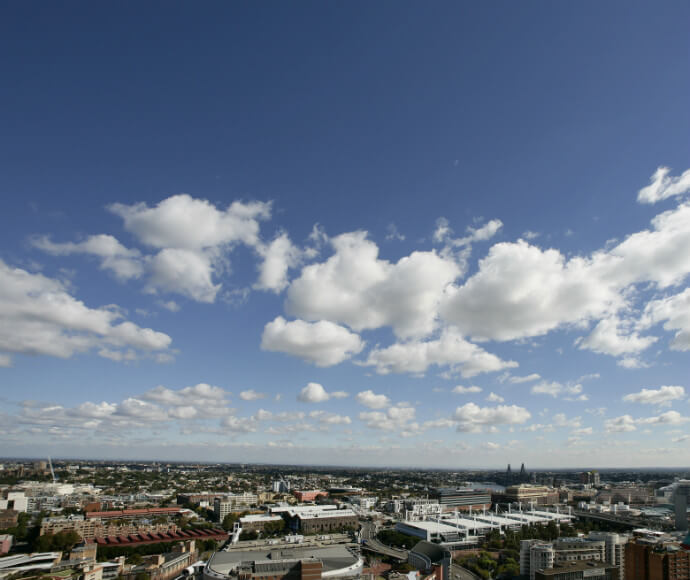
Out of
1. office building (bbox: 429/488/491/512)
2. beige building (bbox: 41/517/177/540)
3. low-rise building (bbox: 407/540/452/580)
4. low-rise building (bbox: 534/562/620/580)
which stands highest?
low-rise building (bbox: 534/562/620/580)

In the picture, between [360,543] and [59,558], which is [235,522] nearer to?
[360,543]

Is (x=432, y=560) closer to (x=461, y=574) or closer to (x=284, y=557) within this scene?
(x=461, y=574)

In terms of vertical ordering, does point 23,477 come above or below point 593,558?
below

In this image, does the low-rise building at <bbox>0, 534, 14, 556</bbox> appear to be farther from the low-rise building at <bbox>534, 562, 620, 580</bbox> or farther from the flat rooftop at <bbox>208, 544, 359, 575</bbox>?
the low-rise building at <bbox>534, 562, 620, 580</bbox>

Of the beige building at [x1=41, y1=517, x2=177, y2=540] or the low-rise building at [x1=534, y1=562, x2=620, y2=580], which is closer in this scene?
the low-rise building at [x1=534, y1=562, x2=620, y2=580]

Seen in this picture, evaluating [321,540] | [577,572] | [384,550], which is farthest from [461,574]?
[321,540]

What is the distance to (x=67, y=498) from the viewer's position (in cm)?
6900

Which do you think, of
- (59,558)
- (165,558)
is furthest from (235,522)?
(59,558)

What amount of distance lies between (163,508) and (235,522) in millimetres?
13810

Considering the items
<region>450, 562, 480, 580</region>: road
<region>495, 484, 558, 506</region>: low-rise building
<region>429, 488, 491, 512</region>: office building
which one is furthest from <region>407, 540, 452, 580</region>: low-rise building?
<region>495, 484, 558, 506</region>: low-rise building

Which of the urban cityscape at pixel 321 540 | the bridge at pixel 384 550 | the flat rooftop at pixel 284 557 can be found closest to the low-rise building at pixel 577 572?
the urban cityscape at pixel 321 540

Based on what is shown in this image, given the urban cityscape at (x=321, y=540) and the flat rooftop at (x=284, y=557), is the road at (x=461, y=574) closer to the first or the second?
the urban cityscape at (x=321, y=540)

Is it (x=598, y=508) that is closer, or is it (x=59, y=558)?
(x=59, y=558)

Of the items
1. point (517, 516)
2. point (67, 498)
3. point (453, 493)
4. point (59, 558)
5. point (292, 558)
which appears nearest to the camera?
point (292, 558)
